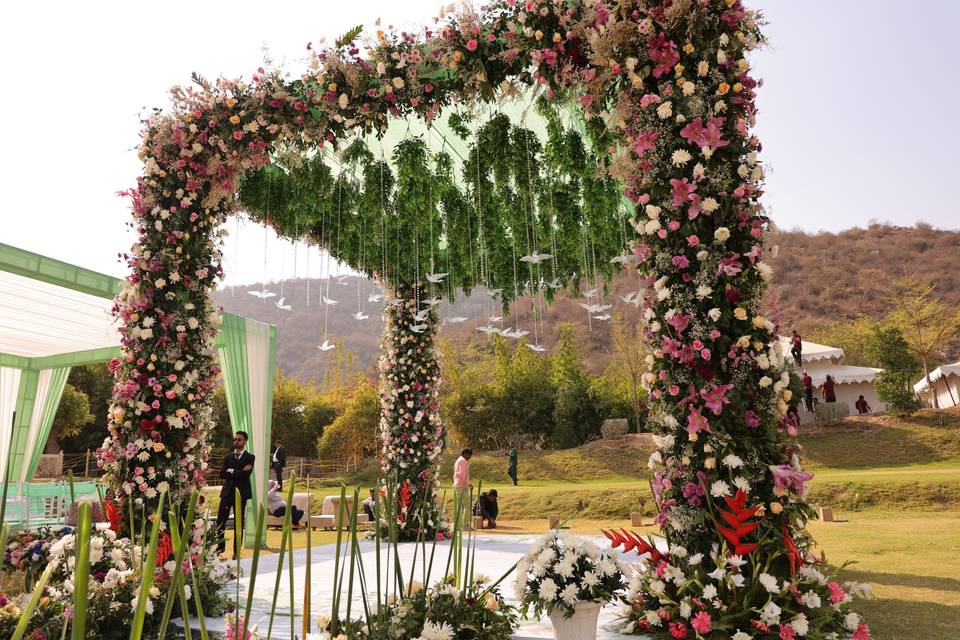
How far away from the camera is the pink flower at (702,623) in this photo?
3230 mm

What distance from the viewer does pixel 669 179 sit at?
3.96 metres

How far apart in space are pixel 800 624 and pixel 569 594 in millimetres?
1211

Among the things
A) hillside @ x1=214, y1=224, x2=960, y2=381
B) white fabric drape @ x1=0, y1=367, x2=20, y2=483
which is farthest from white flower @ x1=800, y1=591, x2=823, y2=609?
hillside @ x1=214, y1=224, x2=960, y2=381

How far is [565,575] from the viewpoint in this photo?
332cm

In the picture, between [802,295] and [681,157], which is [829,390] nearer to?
[681,157]

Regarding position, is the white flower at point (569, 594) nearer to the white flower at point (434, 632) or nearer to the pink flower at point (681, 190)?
the white flower at point (434, 632)

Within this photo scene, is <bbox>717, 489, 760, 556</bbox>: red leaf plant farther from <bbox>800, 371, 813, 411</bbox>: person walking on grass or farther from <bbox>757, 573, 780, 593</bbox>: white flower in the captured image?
<bbox>800, 371, 813, 411</bbox>: person walking on grass

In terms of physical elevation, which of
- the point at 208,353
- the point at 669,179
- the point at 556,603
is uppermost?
the point at 669,179

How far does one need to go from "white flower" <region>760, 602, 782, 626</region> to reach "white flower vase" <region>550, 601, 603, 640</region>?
0.85m

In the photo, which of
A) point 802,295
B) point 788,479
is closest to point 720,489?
point 788,479

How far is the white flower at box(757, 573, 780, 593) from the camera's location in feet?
10.5

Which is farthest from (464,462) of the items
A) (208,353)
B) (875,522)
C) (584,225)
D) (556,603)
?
(875,522)

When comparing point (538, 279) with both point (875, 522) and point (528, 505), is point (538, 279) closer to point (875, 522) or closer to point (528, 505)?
point (875, 522)

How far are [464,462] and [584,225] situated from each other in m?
4.15
